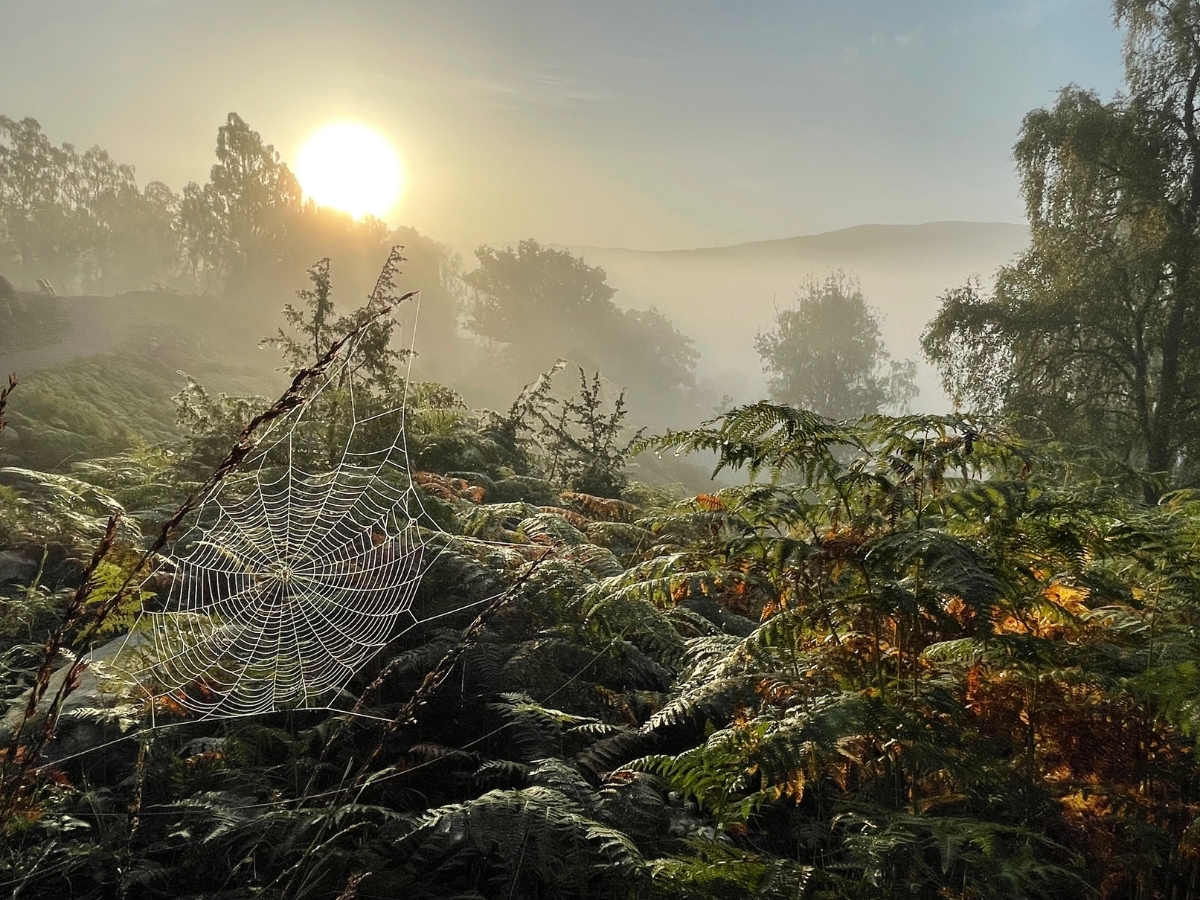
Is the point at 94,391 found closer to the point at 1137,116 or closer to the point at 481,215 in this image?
the point at 1137,116

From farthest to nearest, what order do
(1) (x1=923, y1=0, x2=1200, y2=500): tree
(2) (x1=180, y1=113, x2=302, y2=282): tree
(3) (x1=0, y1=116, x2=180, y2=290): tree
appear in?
(2) (x1=180, y1=113, x2=302, y2=282): tree → (3) (x1=0, y1=116, x2=180, y2=290): tree → (1) (x1=923, y1=0, x2=1200, y2=500): tree

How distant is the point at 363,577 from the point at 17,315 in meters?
27.8

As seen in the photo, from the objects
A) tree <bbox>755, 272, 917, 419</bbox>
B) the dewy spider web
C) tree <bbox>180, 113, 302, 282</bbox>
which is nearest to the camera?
the dewy spider web

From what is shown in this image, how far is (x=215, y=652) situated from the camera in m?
3.67

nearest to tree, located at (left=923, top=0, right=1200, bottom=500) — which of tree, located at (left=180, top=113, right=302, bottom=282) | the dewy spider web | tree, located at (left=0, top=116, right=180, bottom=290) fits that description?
the dewy spider web

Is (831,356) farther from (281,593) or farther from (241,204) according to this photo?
(281,593)

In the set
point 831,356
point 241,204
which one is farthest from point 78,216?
point 831,356

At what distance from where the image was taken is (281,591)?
481cm

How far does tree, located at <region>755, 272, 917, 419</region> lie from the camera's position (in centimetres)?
5312

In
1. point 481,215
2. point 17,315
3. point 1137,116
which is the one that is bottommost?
point 17,315

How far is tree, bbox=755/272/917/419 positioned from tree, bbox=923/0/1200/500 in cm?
3629

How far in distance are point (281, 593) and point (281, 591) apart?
0.09ft

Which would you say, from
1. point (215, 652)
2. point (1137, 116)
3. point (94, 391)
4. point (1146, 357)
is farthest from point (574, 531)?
point (94, 391)

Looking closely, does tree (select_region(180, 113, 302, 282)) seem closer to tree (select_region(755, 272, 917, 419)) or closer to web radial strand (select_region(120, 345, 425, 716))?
tree (select_region(755, 272, 917, 419))
